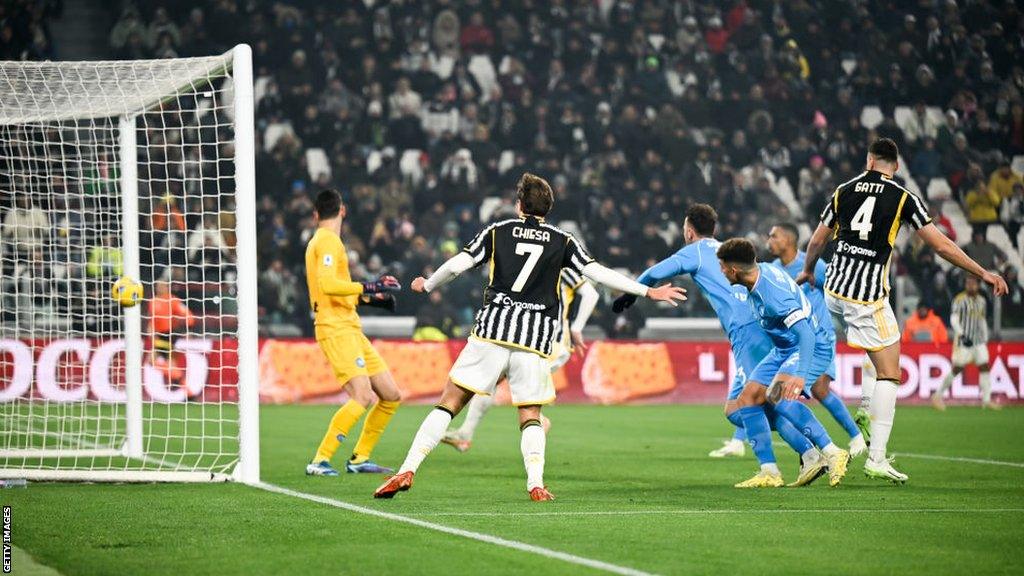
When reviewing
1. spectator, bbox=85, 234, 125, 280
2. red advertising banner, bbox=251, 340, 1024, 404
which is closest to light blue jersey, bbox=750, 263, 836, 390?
spectator, bbox=85, 234, 125, 280

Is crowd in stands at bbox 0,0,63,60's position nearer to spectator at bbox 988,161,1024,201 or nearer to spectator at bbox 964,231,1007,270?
spectator at bbox 964,231,1007,270

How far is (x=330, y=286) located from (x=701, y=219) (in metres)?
2.83

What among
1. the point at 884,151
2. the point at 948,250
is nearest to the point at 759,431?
the point at 948,250

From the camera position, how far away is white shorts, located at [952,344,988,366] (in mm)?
21531

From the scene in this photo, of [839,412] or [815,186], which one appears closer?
[839,412]

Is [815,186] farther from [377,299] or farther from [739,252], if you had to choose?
[739,252]

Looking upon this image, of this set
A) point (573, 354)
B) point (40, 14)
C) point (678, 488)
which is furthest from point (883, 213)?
point (40, 14)

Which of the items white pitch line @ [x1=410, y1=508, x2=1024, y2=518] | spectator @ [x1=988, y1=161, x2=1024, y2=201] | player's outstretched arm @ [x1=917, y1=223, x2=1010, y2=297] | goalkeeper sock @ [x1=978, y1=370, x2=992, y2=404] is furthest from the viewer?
spectator @ [x1=988, y1=161, x2=1024, y2=201]

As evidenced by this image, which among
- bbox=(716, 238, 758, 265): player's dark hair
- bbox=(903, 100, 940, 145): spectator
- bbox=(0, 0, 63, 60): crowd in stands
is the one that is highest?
bbox=(0, 0, 63, 60): crowd in stands

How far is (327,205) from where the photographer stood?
10.3 m

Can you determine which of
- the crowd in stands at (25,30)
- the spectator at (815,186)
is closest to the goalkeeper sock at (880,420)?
the spectator at (815,186)

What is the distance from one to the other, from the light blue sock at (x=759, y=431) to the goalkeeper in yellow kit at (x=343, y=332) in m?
2.73

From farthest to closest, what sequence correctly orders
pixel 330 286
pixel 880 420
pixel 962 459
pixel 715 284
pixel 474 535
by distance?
pixel 962 459 → pixel 715 284 → pixel 330 286 → pixel 880 420 → pixel 474 535

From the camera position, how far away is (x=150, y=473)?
386 inches
